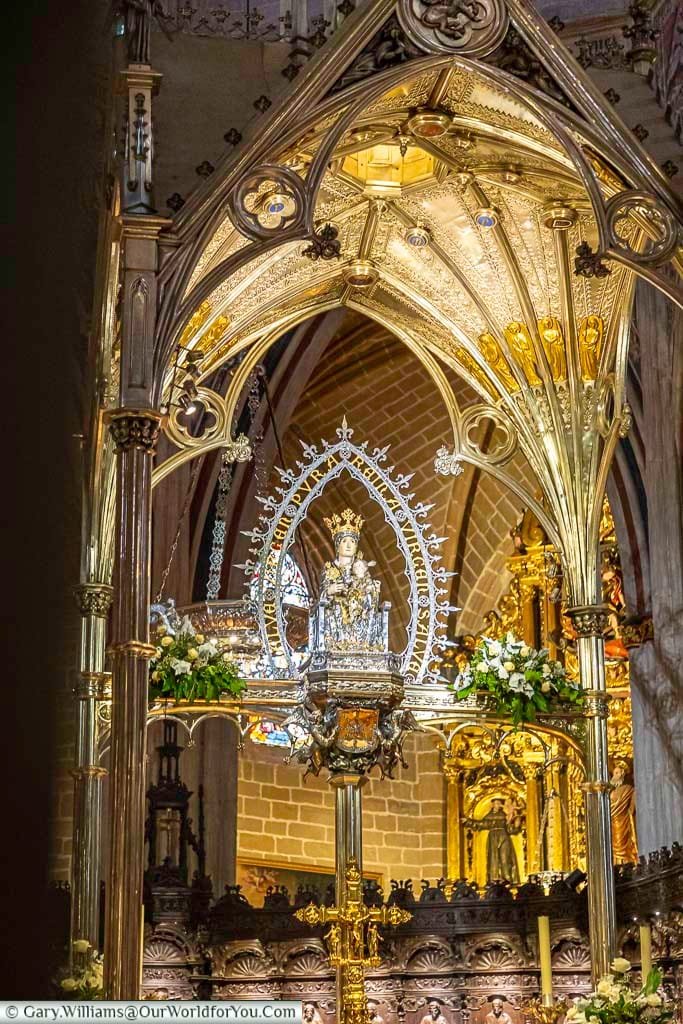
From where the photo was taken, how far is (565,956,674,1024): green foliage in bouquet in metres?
8.42

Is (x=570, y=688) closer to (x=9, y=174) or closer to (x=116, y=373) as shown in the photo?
(x=116, y=373)

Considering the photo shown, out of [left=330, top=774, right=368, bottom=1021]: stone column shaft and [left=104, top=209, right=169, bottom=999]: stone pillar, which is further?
[left=330, top=774, right=368, bottom=1021]: stone column shaft

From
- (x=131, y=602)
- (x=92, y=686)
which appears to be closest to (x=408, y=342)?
(x=92, y=686)

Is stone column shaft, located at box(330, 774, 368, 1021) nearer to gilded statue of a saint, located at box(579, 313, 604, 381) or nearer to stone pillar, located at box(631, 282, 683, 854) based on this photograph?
gilded statue of a saint, located at box(579, 313, 604, 381)

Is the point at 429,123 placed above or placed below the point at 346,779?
above

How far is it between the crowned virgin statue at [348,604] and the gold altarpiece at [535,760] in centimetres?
488

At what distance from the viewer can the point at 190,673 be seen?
436 inches

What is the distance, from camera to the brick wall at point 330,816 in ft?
61.4

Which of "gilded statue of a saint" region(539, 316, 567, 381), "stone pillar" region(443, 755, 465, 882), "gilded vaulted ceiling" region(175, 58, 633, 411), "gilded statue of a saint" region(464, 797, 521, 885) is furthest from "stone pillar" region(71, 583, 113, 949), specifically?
"stone pillar" region(443, 755, 465, 882)

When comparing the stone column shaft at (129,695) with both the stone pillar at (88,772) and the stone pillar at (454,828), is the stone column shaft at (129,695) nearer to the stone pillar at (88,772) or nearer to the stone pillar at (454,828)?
the stone pillar at (88,772)

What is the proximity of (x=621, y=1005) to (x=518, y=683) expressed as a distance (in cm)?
339

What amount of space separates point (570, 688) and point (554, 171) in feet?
12.6

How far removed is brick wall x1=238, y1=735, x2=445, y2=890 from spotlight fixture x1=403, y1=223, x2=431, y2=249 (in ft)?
Answer: 27.0

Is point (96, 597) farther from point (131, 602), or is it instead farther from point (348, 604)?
point (131, 602)
